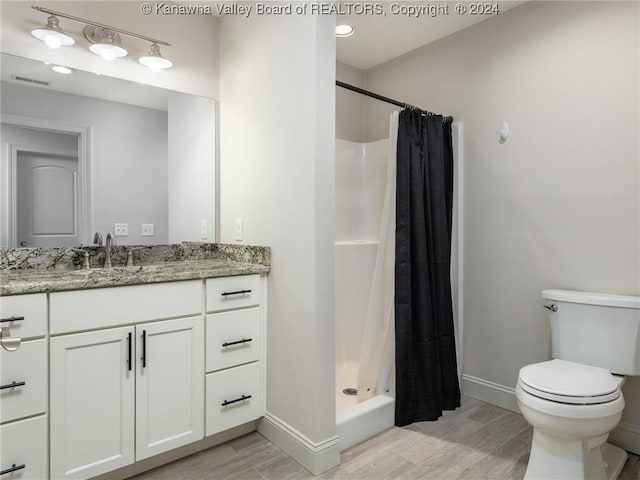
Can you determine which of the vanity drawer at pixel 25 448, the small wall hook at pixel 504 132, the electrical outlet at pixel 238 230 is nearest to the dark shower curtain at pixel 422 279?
the small wall hook at pixel 504 132

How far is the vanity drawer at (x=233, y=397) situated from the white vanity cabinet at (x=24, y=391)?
646 millimetres

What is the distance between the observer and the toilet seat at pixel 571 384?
1.54m

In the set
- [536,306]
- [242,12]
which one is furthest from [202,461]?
[242,12]

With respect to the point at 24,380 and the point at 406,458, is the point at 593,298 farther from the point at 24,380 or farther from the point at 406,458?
the point at 24,380

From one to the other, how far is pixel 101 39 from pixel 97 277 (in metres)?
1.22

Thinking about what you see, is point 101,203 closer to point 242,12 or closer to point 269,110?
point 269,110

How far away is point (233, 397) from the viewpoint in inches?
77.3

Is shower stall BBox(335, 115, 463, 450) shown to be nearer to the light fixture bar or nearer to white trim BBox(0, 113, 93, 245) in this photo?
the light fixture bar

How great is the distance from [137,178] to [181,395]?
1.16 meters

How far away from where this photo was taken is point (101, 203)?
82.0 inches

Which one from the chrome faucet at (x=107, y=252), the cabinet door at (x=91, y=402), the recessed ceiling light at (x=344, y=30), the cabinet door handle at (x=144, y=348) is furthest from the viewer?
the recessed ceiling light at (x=344, y=30)

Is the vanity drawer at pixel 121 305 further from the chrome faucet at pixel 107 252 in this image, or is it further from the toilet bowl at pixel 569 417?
the toilet bowl at pixel 569 417

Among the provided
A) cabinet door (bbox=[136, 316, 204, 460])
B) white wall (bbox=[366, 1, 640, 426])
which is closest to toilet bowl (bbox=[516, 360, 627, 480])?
white wall (bbox=[366, 1, 640, 426])

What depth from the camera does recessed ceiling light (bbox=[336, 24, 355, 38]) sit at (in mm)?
2540
